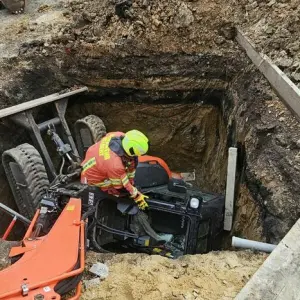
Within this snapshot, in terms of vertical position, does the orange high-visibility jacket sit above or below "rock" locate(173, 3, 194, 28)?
below

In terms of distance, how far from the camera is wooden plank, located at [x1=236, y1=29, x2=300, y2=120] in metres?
5.42

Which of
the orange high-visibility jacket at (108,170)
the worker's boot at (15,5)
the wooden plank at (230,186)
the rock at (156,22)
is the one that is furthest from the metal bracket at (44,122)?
the worker's boot at (15,5)

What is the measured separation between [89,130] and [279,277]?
454cm

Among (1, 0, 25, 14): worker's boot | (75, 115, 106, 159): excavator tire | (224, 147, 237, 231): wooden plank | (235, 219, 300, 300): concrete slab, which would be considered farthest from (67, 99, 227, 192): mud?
(235, 219, 300, 300): concrete slab

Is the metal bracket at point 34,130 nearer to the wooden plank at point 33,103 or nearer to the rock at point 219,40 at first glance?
the wooden plank at point 33,103

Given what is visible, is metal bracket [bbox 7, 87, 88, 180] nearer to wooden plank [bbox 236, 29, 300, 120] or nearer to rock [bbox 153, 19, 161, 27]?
rock [bbox 153, 19, 161, 27]

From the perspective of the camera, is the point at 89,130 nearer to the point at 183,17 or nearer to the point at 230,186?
the point at 183,17

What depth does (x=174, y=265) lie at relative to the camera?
449 cm

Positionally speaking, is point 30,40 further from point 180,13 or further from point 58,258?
point 58,258

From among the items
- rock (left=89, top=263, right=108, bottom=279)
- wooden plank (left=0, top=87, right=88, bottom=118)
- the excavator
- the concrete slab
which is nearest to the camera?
the concrete slab

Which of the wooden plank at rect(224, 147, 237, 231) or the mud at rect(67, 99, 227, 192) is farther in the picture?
the mud at rect(67, 99, 227, 192)

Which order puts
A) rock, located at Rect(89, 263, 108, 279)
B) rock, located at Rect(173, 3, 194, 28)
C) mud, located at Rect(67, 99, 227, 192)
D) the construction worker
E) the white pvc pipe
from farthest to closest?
mud, located at Rect(67, 99, 227, 192)
rock, located at Rect(173, 3, 194, 28)
the construction worker
the white pvc pipe
rock, located at Rect(89, 263, 108, 279)

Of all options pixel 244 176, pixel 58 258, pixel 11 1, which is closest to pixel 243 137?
pixel 244 176

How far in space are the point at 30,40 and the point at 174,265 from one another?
17.4ft
